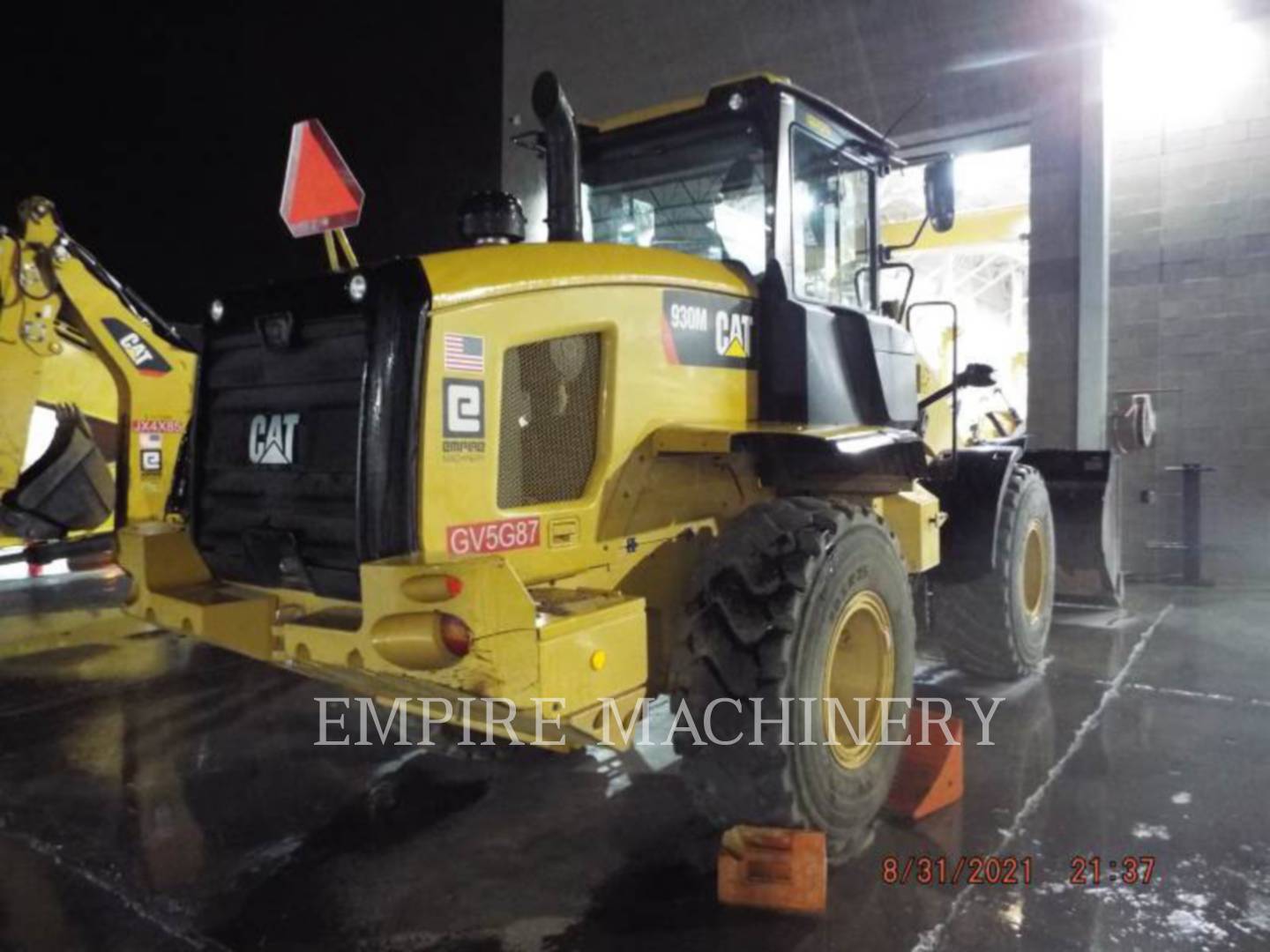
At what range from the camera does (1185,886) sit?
3270 mm

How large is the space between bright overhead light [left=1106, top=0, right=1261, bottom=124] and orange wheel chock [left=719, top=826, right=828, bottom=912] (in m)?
8.37

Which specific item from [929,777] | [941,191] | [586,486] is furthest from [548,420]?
[941,191]

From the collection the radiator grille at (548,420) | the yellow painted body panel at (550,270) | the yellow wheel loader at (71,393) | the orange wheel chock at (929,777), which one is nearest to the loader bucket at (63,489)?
the yellow wheel loader at (71,393)

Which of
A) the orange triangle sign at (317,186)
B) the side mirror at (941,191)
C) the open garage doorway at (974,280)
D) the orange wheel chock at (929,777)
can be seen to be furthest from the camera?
the open garage doorway at (974,280)

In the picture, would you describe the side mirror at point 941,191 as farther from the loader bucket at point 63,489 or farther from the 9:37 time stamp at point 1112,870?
the loader bucket at point 63,489

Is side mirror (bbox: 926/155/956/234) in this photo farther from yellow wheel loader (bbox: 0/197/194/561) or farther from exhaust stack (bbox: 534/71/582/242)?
yellow wheel loader (bbox: 0/197/194/561)

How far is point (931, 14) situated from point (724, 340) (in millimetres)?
7608

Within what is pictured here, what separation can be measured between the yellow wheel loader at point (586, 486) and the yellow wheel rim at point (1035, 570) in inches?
100

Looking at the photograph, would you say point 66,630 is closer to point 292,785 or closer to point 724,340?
point 292,785

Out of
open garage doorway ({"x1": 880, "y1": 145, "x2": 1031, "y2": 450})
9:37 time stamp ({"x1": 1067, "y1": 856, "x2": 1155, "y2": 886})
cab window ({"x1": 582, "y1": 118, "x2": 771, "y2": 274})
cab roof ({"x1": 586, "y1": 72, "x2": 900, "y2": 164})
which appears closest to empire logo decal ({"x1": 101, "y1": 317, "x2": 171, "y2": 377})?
cab window ({"x1": 582, "y1": 118, "x2": 771, "y2": 274})

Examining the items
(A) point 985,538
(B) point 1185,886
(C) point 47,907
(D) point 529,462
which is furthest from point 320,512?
(A) point 985,538

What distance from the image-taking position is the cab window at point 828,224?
165 inches

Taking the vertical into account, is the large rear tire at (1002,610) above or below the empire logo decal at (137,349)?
below

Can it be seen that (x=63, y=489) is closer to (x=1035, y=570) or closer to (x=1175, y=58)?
(x=1035, y=570)
